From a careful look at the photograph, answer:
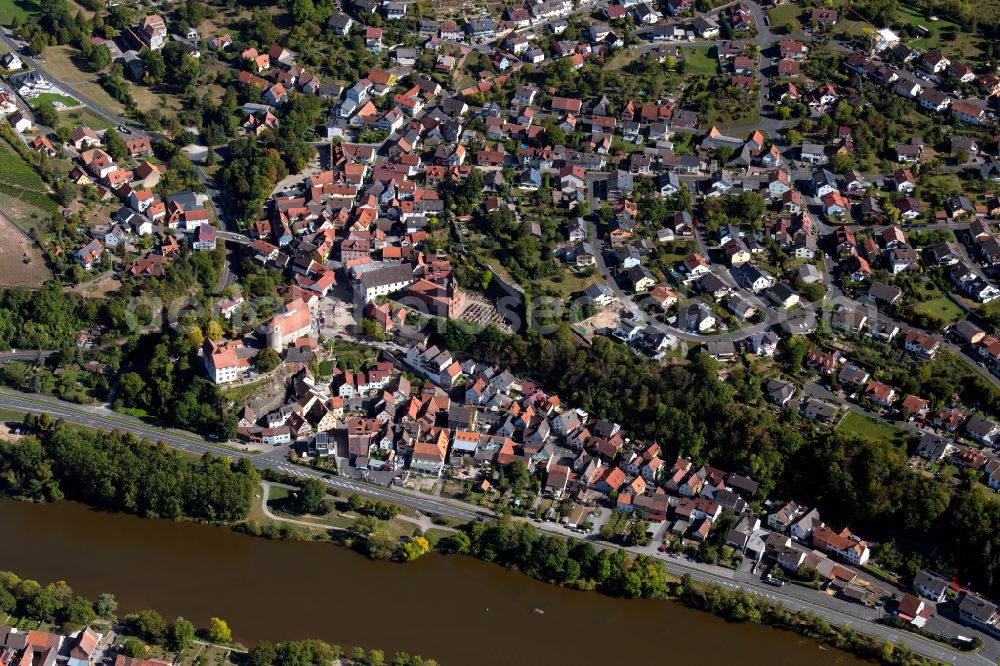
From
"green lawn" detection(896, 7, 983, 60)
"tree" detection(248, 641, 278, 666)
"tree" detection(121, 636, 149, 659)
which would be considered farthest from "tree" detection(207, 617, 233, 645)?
"green lawn" detection(896, 7, 983, 60)

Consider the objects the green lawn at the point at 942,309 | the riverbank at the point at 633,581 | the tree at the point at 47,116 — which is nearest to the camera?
the riverbank at the point at 633,581

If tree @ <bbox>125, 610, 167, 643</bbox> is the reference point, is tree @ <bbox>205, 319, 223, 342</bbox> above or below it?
above

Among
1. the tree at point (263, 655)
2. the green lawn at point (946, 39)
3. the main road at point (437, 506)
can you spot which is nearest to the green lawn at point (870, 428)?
the main road at point (437, 506)

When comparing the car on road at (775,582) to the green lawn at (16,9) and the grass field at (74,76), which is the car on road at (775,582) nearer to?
the grass field at (74,76)

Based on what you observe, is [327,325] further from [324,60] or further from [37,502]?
[324,60]

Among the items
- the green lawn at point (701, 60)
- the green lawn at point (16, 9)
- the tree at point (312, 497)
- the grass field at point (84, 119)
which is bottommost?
the tree at point (312, 497)

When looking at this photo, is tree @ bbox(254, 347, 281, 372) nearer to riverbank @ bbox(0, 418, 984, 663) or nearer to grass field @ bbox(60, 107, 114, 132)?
riverbank @ bbox(0, 418, 984, 663)
